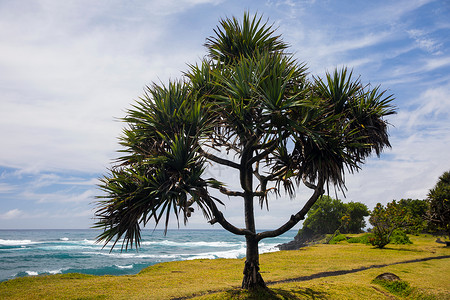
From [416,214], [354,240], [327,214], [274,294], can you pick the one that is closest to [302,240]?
[327,214]

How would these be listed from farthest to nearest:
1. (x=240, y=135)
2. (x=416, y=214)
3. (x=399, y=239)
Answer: (x=416, y=214) < (x=399, y=239) < (x=240, y=135)

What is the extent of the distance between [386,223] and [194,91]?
80.5ft

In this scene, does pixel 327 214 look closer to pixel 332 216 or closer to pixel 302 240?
pixel 332 216

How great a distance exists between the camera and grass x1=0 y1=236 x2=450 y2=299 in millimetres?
10047

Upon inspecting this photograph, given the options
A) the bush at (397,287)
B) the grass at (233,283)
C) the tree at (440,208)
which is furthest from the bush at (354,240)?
the bush at (397,287)

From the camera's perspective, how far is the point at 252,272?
920cm

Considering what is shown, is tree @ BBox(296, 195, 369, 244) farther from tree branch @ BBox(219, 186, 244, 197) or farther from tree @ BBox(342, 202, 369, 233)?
tree branch @ BBox(219, 186, 244, 197)

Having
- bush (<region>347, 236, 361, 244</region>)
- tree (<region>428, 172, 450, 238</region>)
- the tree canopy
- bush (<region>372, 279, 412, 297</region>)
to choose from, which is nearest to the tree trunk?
bush (<region>372, 279, 412, 297</region>)

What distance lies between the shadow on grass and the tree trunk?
0.21 metres

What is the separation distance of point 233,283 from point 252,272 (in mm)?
3216

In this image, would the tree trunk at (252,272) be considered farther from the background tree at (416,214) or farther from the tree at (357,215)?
the tree at (357,215)

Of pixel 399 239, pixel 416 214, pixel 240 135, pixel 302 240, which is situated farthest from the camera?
pixel 302 240

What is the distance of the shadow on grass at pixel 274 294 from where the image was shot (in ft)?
28.3

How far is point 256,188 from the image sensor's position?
11.0m
